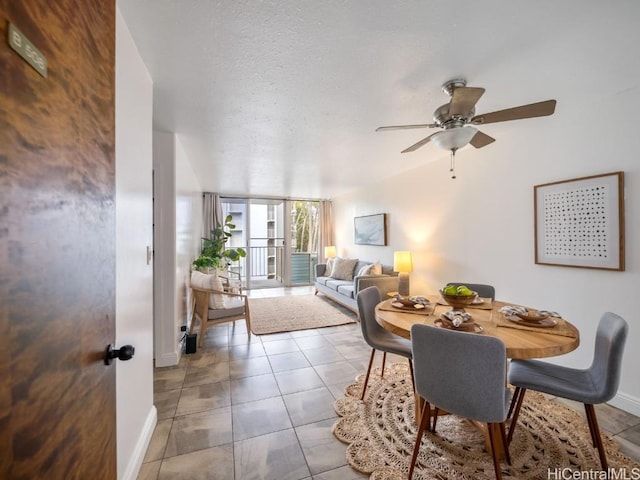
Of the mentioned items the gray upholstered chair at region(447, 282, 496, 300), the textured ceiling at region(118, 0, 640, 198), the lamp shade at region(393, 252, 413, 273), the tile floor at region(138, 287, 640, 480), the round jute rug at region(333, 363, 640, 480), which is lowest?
the tile floor at region(138, 287, 640, 480)

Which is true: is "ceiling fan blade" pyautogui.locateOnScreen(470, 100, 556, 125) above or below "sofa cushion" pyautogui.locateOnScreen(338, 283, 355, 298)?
above

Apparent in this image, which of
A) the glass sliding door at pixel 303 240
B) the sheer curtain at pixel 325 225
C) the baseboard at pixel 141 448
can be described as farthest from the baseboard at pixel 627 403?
the glass sliding door at pixel 303 240

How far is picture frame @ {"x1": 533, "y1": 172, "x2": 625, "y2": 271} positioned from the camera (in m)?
1.98

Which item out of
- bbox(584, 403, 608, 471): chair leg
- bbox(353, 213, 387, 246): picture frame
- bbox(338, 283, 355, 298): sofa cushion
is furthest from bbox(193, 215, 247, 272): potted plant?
bbox(584, 403, 608, 471): chair leg

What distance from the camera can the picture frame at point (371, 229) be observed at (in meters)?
4.85

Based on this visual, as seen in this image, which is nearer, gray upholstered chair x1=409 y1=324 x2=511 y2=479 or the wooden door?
the wooden door

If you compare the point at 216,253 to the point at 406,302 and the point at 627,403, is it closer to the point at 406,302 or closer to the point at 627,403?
the point at 406,302

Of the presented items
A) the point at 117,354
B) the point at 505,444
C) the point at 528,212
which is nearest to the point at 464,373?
the point at 505,444

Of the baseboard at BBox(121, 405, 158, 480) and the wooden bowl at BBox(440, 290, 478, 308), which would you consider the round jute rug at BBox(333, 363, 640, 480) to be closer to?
the wooden bowl at BBox(440, 290, 478, 308)

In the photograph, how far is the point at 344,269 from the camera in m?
5.30

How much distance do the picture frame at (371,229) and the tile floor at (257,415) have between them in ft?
7.76

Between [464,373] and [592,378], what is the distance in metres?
0.93

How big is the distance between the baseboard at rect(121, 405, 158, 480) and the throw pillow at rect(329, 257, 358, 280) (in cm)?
383

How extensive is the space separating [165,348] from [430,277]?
3451mm
